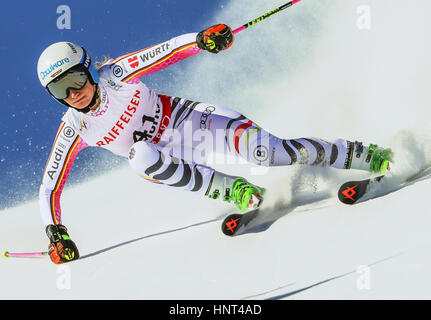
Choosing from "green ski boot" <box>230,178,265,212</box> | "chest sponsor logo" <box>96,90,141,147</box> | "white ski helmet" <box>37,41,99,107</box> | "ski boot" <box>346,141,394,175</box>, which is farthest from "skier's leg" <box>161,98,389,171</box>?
"white ski helmet" <box>37,41,99,107</box>

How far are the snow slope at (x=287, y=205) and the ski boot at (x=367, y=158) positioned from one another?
128mm

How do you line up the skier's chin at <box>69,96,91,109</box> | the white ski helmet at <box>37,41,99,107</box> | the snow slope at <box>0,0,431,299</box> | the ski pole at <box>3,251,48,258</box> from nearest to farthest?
1. the snow slope at <box>0,0,431,299</box>
2. the white ski helmet at <box>37,41,99,107</box>
3. the skier's chin at <box>69,96,91,109</box>
4. the ski pole at <box>3,251,48,258</box>

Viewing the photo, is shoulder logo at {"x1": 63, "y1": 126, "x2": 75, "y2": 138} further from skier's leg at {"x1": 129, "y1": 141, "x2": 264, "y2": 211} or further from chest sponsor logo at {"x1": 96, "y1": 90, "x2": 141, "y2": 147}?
skier's leg at {"x1": 129, "y1": 141, "x2": 264, "y2": 211}

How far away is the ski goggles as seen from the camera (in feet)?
13.5

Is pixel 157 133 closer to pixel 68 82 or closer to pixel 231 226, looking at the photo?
pixel 68 82

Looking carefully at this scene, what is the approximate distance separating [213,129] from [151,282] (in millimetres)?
1244

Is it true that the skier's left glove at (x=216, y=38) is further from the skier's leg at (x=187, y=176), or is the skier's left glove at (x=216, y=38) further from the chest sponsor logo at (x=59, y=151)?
the chest sponsor logo at (x=59, y=151)

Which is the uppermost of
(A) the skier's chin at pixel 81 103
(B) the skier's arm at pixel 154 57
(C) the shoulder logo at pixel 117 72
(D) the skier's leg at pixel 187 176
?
(B) the skier's arm at pixel 154 57

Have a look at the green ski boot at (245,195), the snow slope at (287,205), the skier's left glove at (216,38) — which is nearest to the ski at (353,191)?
the snow slope at (287,205)

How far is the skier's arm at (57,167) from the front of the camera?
4547mm

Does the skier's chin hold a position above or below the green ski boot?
above

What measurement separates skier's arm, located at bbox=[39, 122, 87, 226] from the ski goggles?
425 mm

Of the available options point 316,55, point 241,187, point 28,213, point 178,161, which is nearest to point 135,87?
point 178,161

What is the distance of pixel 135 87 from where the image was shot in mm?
4449
